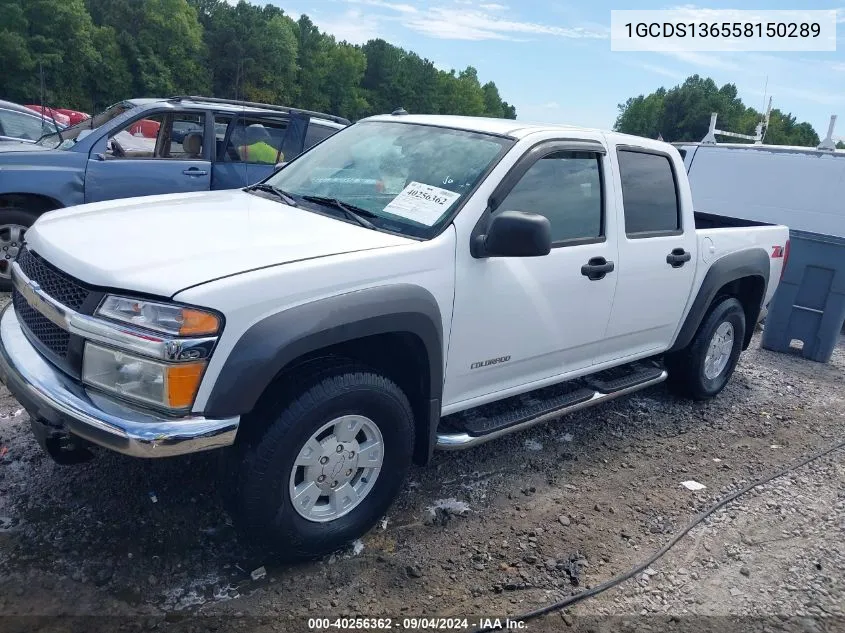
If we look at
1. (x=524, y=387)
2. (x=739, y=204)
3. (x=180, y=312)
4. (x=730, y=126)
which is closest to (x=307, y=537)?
(x=180, y=312)

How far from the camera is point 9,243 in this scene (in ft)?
20.1

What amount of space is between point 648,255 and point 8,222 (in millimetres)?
5271

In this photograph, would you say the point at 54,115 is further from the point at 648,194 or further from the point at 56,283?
the point at 648,194

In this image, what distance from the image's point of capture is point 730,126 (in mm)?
62562

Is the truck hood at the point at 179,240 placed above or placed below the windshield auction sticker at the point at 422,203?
below

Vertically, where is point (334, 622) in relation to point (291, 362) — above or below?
below

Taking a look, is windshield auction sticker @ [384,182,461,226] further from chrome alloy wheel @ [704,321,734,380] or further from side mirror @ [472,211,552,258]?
chrome alloy wheel @ [704,321,734,380]

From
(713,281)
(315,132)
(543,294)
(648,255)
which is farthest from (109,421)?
(315,132)

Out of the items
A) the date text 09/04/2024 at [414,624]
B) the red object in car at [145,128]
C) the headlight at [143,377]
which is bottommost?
the date text 09/04/2024 at [414,624]

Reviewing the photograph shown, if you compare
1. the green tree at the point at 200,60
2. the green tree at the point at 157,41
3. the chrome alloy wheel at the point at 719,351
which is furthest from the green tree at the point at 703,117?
the chrome alloy wheel at the point at 719,351

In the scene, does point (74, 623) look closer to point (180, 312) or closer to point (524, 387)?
point (180, 312)

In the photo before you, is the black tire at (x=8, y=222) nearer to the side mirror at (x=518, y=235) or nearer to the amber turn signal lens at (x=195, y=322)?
the amber turn signal lens at (x=195, y=322)

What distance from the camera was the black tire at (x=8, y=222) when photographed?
6.00 meters

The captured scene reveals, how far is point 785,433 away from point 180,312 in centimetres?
449
